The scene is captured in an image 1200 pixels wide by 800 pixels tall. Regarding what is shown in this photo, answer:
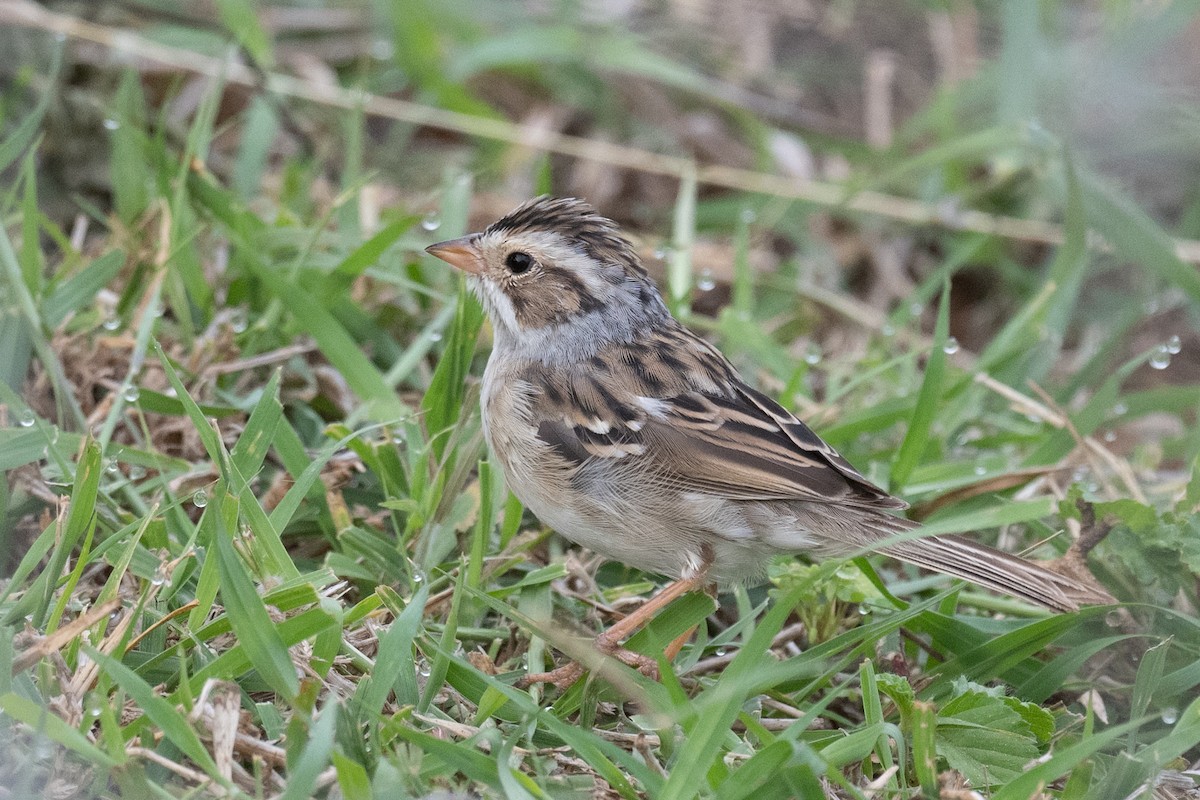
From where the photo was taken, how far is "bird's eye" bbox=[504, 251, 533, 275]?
4.38m

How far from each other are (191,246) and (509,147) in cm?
216

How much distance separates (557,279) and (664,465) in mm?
850

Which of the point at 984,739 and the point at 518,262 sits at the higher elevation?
the point at 518,262

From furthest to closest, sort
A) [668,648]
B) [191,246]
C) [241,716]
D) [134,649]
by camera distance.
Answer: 1. [191,246]
2. [668,648]
3. [134,649]
4. [241,716]

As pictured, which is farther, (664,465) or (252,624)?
(664,465)

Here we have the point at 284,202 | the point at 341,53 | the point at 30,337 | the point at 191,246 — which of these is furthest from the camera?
the point at 341,53

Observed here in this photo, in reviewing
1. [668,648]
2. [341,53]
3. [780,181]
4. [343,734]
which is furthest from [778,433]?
[341,53]

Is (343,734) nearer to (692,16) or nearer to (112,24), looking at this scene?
(112,24)

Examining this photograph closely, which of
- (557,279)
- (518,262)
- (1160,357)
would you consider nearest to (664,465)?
(557,279)

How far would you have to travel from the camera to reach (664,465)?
3.89 m

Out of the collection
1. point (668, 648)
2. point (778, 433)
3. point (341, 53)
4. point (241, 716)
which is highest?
point (341, 53)

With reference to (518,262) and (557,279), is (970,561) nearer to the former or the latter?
(557,279)

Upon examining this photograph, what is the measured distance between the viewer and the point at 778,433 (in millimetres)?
3971

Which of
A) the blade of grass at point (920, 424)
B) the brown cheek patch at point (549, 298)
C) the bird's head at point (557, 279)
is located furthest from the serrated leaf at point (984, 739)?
the brown cheek patch at point (549, 298)
